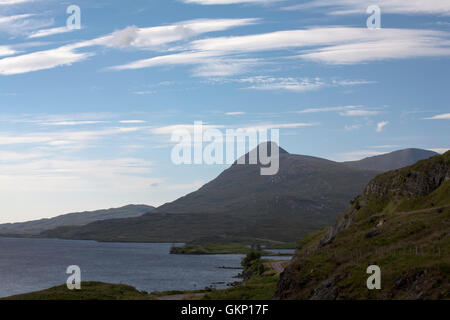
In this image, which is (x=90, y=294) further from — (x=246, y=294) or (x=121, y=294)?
(x=246, y=294)

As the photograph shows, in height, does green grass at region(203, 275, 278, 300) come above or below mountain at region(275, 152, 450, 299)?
below

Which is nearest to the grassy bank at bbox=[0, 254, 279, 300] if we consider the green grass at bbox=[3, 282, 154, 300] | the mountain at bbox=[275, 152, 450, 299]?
the green grass at bbox=[3, 282, 154, 300]

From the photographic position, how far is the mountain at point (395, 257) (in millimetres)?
60062

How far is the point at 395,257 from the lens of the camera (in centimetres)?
6862

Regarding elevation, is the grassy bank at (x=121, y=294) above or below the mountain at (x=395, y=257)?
below

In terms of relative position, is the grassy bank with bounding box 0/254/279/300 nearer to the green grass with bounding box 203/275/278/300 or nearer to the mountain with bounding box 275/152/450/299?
the green grass with bounding box 203/275/278/300

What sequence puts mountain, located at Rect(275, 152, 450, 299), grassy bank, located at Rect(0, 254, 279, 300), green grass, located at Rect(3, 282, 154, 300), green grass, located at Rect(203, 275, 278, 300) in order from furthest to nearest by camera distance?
green grass, located at Rect(3, 282, 154, 300) → grassy bank, located at Rect(0, 254, 279, 300) → green grass, located at Rect(203, 275, 278, 300) → mountain, located at Rect(275, 152, 450, 299)

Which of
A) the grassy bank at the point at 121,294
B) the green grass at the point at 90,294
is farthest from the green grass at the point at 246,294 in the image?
the green grass at the point at 90,294

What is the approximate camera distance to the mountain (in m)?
60.1

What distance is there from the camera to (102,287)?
122 m

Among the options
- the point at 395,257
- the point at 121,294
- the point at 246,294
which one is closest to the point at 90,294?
the point at 121,294

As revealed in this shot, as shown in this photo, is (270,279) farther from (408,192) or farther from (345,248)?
(345,248)

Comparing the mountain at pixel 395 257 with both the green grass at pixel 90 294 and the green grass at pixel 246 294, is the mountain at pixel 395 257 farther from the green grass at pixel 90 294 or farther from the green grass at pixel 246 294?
the green grass at pixel 90 294
